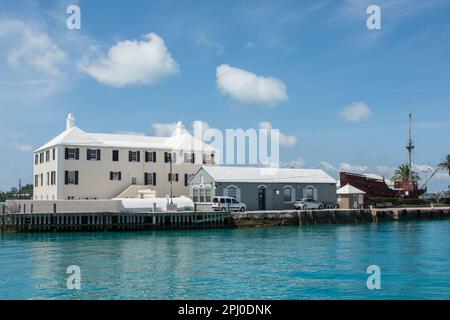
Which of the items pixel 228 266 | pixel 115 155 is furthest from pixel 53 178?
pixel 228 266

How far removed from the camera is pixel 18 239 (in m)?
38.7

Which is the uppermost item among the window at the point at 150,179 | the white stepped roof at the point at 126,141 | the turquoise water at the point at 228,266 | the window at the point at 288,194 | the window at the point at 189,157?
the white stepped roof at the point at 126,141

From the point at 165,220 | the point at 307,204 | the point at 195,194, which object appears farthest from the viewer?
the point at 307,204

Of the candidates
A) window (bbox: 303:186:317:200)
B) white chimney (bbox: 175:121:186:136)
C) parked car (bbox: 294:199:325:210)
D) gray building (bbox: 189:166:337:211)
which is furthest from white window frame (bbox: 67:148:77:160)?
window (bbox: 303:186:317:200)

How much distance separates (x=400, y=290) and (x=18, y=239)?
30.0 meters

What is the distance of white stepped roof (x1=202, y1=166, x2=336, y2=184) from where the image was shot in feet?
177

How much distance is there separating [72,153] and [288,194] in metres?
24.2

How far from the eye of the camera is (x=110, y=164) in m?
58.1

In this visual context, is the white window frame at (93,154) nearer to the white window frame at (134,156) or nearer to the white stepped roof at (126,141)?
the white stepped roof at (126,141)

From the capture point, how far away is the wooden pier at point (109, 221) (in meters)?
44.0

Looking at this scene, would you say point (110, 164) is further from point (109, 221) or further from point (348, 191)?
point (348, 191)

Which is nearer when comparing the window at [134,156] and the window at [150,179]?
the window at [134,156]

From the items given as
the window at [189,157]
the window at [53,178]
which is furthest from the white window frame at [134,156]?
the window at [53,178]

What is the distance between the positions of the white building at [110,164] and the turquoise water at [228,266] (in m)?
17.2
